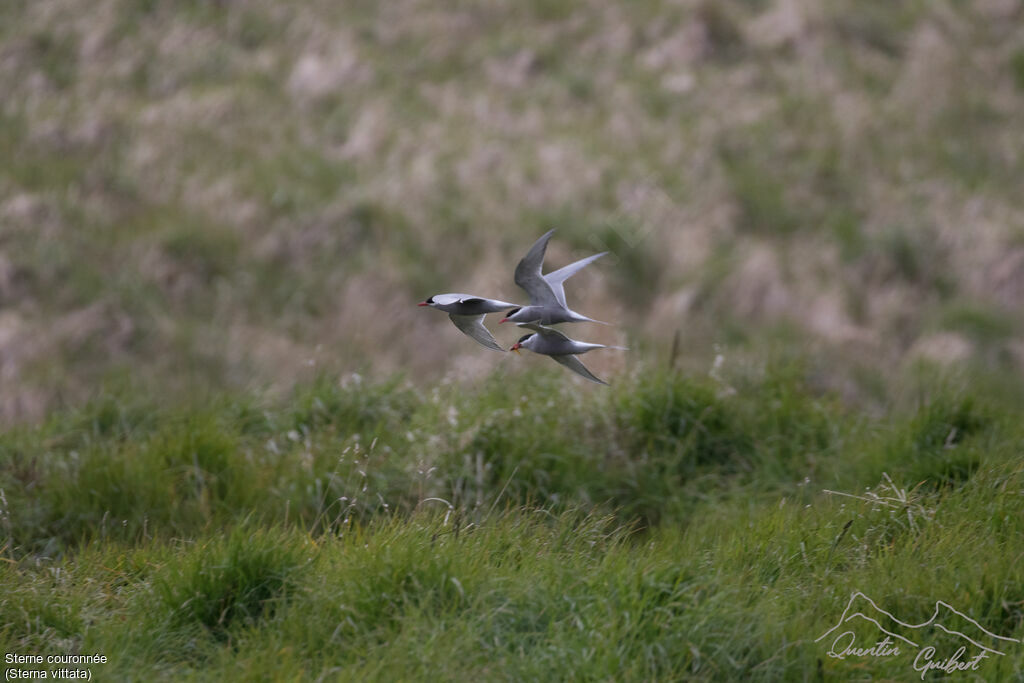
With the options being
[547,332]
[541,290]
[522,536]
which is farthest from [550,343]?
[522,536]

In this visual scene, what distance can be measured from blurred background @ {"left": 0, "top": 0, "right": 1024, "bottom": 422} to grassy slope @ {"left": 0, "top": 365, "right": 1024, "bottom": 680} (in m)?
0.76

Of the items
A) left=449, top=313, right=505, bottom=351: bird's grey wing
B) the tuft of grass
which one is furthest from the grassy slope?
left=449, top=313, right=505, bottom=351: bird's grey wing

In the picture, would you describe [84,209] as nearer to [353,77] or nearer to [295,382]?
[353,77]

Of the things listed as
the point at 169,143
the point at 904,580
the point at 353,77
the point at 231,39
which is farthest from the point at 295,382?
the point at 231,39

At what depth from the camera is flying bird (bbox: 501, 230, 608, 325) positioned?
5.65 ft

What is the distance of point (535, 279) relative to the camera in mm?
1779

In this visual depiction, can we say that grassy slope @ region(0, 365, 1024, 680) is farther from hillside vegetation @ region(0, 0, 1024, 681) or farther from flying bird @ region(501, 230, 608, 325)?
flying bird @ region(501, 230, 608, 325)

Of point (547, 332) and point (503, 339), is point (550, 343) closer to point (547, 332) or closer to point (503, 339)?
point (547, 332)

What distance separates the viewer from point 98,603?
328 centimetres

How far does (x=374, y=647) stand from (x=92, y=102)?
9134 mm

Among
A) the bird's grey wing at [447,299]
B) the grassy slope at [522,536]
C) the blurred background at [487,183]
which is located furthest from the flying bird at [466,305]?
the blurred background at [487,183]

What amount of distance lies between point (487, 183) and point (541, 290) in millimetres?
7384

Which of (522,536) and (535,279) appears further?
(522,536)

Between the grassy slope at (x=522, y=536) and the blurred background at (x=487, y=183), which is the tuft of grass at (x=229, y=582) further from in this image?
the blurred background at (x=487, y=183)
